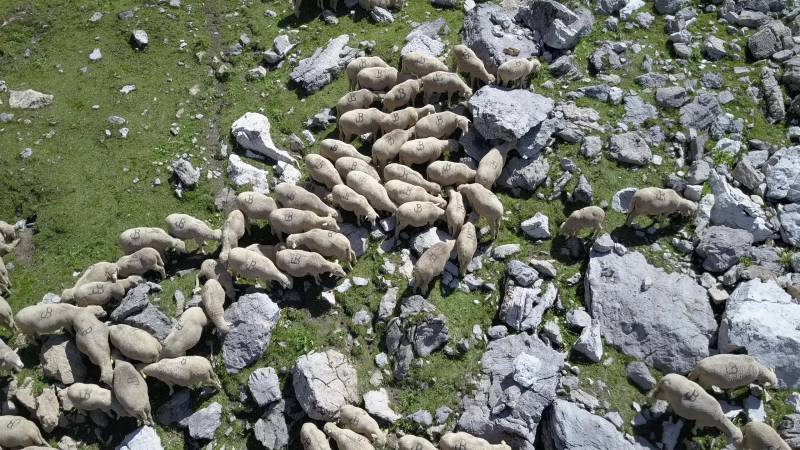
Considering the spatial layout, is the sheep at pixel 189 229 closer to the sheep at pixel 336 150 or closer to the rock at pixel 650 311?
the sheep at pixel 336 150

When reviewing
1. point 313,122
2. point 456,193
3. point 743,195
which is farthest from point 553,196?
point 313,122

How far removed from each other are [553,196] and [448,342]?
5.27m

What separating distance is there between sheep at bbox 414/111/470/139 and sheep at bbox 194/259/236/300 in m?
6.41

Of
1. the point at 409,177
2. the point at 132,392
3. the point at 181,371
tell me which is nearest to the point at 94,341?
the point at 132,392

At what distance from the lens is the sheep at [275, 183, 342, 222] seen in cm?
1548

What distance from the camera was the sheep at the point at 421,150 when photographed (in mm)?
16375

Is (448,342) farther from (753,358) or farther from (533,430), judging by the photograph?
(753,358)

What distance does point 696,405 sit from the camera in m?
12.0

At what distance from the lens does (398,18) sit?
21.4m

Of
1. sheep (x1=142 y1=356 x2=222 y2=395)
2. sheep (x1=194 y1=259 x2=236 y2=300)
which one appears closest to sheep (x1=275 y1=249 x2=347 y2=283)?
sheep (x1=194 y1=259 x2=236 y2=300)

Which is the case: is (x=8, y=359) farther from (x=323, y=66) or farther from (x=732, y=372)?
(x=732, y=372)

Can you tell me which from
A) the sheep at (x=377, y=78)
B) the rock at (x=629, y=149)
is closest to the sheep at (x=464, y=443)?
the rock at (x=629, y=149)

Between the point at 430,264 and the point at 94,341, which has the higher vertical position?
the point at 430,264

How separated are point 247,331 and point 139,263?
339cm
